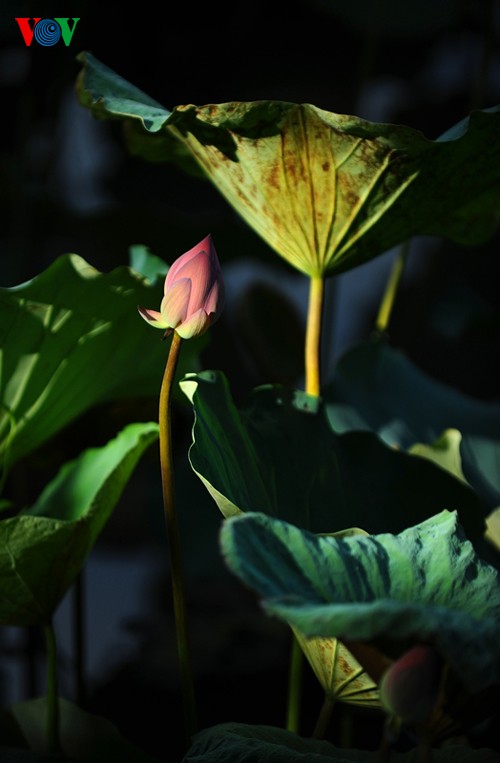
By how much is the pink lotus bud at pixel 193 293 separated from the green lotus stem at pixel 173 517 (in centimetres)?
2

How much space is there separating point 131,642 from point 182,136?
105 centimetres

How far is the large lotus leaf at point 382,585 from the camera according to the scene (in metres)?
0.43

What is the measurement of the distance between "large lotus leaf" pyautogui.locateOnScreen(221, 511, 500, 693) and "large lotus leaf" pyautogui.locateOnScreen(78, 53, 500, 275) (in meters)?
0.29

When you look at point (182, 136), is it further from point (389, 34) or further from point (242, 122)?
point (389, 34)

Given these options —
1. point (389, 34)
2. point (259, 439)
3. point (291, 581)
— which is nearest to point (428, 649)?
point (291, 581)

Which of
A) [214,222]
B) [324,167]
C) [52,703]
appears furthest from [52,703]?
[214,222]

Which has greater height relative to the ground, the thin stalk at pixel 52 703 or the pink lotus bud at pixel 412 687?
the pink lotus bud at pixel 412 687

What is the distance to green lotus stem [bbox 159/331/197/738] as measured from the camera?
62cm

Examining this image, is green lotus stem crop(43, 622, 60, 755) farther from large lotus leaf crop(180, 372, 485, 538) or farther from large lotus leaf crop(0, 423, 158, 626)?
large lotus leaf crop(180, 372, 485, 538)

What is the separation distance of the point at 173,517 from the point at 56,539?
12 centimetres

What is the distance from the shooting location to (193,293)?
59cm

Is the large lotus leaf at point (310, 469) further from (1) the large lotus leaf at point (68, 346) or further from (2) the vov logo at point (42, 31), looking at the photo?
(2) the vov logo at point (42, 31)

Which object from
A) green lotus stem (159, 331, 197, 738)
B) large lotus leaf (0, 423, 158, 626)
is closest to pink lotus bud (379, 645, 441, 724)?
green lotus stem (159, 331, 197, 738)

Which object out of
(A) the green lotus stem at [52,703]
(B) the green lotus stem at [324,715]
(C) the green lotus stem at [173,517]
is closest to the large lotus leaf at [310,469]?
(C) the green lotus stem at [173,517]
